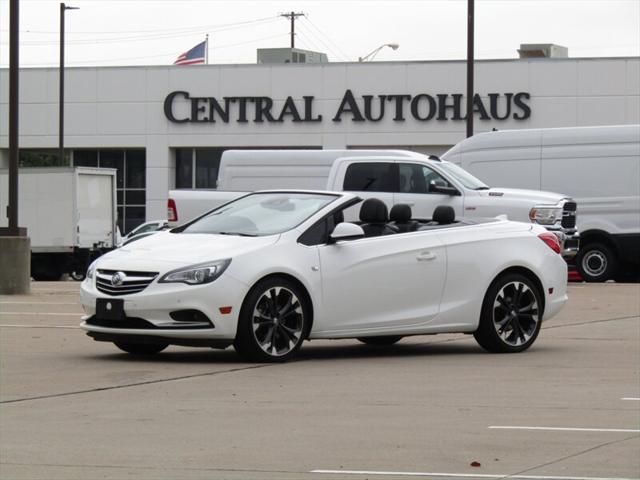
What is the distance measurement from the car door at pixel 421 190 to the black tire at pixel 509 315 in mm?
9153

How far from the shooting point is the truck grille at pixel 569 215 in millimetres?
23259

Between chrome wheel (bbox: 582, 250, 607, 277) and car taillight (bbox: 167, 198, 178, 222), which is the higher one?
car taillight (bbox: 167, 198, 178, 222)

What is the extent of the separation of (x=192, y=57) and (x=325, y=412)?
4529cm

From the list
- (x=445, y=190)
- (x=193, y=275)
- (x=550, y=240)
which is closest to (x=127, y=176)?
(x=445, y=190)

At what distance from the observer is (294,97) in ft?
168

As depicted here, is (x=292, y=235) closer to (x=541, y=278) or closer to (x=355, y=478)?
(x=541, y=278)

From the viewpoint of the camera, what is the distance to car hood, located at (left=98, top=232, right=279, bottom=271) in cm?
1167

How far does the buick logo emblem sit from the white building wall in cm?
3821

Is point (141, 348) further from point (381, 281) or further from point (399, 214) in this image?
point (399, 214)

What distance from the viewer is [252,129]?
5156 centimetres

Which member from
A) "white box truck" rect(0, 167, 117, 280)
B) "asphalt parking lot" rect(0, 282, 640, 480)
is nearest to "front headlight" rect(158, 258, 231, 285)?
"asphalt parking lot" rect(0, 282, 640, 480)

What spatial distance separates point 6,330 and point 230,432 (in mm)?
7435

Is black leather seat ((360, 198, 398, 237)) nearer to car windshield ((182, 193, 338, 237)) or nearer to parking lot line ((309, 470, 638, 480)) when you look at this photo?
car windshield ((182, 193, 338, 237))

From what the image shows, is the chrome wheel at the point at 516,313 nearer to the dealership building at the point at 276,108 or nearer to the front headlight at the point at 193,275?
the front headlight at the point at 193,275
